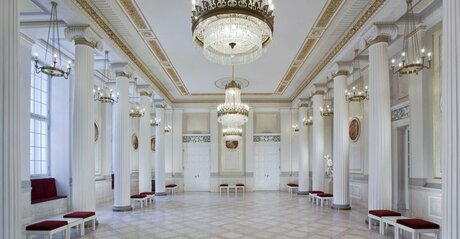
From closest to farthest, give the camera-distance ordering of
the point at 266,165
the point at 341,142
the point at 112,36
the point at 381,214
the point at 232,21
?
the point at 232,21
the point at 381,214
the point at 112,36
the point at 341,142
the point at 266,165

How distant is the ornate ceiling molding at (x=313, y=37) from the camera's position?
7254 mm

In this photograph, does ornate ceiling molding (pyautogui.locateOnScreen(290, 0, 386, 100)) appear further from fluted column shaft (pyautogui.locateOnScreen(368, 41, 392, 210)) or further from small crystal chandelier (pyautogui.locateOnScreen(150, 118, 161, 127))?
small crystal chandelier (pyautogui.locateOnScreen(150, 118, 161, 127))

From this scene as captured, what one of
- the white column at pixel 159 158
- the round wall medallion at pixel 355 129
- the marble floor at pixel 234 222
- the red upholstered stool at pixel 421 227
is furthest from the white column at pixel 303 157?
the red upholstered stool at pixel 421 227

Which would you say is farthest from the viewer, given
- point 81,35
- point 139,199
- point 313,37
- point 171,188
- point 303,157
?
point 171,188

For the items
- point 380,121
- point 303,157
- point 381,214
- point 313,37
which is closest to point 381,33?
point 380,121

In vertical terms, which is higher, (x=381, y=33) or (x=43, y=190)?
(x=381, y=33)

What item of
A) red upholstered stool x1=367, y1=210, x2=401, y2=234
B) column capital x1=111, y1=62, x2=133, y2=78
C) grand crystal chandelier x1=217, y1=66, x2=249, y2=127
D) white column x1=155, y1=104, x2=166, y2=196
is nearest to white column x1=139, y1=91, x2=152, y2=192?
white column x1=155, y1=104, x2=166, y2=196

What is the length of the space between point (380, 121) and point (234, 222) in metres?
4.45

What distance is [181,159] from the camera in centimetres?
1847

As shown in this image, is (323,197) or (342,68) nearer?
(342,68)

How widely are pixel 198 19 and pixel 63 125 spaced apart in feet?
26.1

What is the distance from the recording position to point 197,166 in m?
18.5

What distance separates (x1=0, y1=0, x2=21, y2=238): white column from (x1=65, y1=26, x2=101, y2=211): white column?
3584mm

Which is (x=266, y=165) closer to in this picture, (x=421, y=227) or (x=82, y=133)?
(x=82, y=133)
